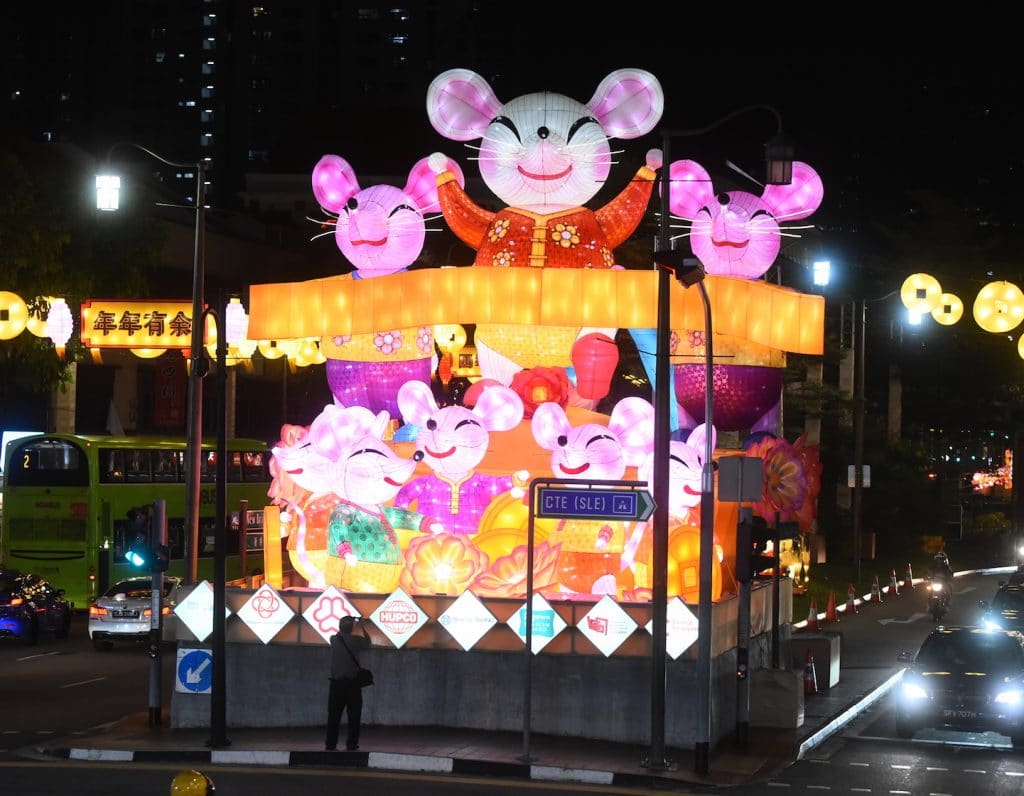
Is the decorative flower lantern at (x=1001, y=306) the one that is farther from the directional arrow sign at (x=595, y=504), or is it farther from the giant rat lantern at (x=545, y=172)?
the directional arrow sign at (x=595, y=504)

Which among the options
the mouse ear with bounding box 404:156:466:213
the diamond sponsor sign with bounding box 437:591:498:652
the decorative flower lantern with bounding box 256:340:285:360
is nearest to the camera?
the diamond sponsor sign with bounding box 437:591:498:652

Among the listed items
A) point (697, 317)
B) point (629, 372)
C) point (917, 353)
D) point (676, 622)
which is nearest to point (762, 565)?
point (676, 622)

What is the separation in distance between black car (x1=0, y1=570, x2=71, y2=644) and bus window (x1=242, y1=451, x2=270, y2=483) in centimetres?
641

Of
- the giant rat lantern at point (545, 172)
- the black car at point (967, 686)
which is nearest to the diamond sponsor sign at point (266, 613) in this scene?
the giant rat lantern at point (545, 172)

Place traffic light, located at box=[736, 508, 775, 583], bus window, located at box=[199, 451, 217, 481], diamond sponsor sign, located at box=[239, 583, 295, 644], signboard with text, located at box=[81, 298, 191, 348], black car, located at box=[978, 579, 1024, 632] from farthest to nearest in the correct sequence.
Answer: bus window, located at box=[199, 451, 217, 481] < signboard with text, located at box=[81, 298, 191, 348] < black car, located at box=[978, 579, 1024, 632] < diamond sponsor sign, located at box=[239, 583, 295, 644] < traffic light, located at box=[736, 508, 775, 583]

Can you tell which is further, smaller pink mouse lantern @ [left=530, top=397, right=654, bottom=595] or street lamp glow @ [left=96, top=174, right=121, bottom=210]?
street lamp glow @ [left=96, top=174, right=121, bottom=210]

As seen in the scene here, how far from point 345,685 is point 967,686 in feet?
A: 27.2

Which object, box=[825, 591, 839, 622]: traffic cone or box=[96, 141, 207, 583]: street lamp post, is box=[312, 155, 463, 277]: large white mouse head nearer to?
box=[96, 141, 207, 583]: street lamp post

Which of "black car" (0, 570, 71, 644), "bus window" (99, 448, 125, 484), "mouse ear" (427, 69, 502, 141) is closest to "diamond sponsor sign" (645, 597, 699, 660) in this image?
"mouse ear" (427, 69, 502, 141)

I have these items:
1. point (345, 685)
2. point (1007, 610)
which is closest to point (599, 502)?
point (345, 685)

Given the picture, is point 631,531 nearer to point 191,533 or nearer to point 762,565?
point 762,565

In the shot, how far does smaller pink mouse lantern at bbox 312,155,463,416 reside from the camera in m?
24.2

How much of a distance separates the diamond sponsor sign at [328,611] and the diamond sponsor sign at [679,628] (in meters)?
4.13

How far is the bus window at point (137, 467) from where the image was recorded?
37250 mm
